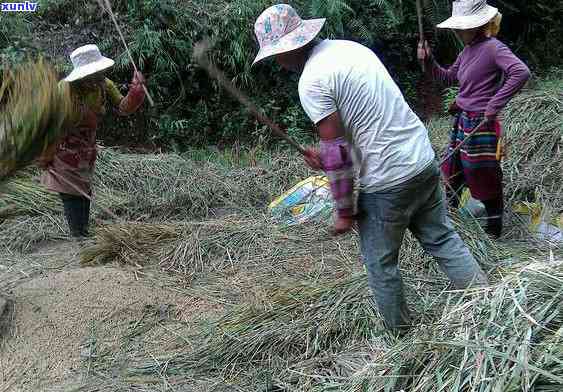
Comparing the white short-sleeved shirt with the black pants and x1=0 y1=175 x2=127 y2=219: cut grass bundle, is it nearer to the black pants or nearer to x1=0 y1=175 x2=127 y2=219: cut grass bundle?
the black pants

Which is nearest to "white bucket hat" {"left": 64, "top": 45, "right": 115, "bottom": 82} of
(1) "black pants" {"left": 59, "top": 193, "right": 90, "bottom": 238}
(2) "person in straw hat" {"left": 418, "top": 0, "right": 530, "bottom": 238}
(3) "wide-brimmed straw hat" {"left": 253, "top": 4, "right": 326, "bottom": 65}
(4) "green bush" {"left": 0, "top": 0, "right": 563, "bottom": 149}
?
(1) "black pants" {"left": 59, "top": 193, "right": 90, "bottom": 238}

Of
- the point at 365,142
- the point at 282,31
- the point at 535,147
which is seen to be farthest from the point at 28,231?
the point at 535,147

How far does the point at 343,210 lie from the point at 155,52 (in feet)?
17.9

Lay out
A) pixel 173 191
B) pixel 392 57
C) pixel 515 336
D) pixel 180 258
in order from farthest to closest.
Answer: pixel 392 57
pixel 173 191
pixel 180 258
pixel 515 336

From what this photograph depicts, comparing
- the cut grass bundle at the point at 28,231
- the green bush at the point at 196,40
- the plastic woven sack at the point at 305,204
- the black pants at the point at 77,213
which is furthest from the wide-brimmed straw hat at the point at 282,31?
the green bush at the point at 196,40

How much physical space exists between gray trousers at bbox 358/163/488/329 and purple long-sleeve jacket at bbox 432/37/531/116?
3.04 ft

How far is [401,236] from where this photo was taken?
2496 mm

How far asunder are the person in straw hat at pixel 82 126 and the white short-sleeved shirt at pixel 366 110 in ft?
6.71

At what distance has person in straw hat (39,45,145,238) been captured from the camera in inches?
156

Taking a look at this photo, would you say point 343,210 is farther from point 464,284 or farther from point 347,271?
point 347,271

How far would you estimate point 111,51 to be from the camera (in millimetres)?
7391

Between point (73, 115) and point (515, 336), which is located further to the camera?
point (73, 115)

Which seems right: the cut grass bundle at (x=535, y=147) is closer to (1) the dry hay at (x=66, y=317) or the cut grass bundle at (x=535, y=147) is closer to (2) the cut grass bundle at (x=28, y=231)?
(1) the dry hay at (x=66, y=317)

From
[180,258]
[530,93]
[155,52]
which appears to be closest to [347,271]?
[180,258]
